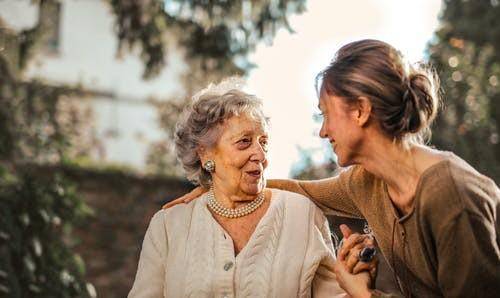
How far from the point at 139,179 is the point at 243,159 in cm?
754

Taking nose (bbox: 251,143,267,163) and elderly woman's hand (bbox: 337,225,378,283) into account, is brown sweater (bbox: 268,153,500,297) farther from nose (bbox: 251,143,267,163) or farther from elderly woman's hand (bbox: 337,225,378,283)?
nose (bbox: 251,143,267,163)

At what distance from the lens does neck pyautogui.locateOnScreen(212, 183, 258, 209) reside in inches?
137

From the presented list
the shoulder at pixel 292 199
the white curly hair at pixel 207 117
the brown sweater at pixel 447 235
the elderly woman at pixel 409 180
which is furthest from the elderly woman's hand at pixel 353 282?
the white curly hair at pixel 207 117

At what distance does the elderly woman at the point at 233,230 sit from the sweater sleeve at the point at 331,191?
0.08m

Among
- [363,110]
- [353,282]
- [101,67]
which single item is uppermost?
[363,110]

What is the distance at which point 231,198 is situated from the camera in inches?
138

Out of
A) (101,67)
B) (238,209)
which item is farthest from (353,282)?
(101,67)

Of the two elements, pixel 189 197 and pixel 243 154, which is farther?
pixel 189 197

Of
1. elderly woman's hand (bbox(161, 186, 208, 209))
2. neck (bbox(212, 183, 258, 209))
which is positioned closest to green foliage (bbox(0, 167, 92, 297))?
elderly woman's hand (bbox(161, 186, 208, 209))

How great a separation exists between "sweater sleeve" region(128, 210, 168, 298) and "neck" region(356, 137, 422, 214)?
3.01 ft

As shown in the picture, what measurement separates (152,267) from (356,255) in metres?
0.84

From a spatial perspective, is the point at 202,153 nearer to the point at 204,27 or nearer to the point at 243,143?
the point at 243,143

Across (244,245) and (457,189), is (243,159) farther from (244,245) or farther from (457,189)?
(457,189)

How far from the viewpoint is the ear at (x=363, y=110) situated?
2945mm
